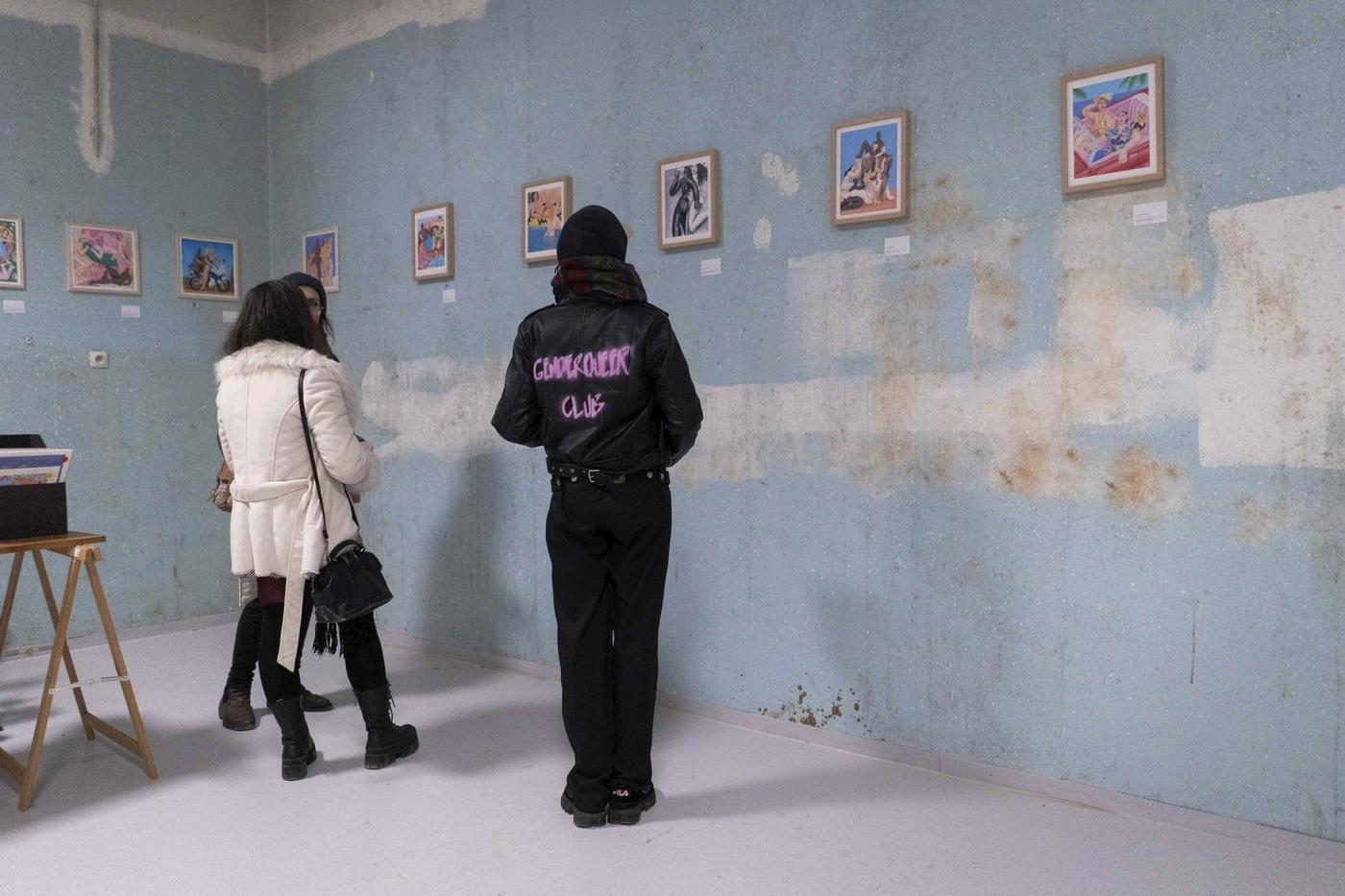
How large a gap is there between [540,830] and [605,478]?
923 millimetres

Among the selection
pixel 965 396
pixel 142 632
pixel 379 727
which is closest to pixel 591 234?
pixel 965 396

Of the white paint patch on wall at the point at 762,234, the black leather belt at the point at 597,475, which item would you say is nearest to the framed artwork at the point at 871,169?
the white paint patch on wall at the point at 762,234

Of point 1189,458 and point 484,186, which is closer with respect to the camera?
point 1189,458

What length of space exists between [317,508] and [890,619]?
1.73 meters

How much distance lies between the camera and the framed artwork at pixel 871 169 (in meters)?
2.96

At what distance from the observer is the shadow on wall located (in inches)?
162

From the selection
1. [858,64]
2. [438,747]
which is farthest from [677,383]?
[438,747]

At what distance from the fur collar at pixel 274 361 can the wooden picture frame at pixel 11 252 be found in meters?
2.19

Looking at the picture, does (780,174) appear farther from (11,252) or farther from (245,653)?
(11,252)

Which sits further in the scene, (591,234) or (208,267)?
(208,267)

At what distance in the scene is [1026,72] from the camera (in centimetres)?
274

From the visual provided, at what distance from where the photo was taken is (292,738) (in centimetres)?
291

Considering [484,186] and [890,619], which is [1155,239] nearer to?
[890,619]

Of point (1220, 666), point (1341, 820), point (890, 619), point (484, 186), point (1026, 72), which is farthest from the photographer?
point (484, 186)
